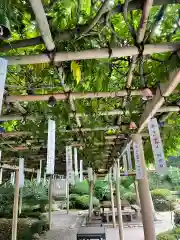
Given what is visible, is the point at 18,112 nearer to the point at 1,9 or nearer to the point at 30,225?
the point at 1,9

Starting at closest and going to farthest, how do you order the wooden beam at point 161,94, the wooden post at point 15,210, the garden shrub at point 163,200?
1. the wooden beam at point 161,94
2. the wooden post at point 15,210
3. the garden shrub at point 163,200

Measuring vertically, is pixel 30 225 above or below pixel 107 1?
below

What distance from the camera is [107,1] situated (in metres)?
1.54

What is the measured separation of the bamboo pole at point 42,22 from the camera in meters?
1.37

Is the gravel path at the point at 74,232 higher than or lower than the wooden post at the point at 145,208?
lower

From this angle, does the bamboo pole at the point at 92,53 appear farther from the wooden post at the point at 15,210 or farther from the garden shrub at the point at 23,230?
the garden shrub at the point at 23,230

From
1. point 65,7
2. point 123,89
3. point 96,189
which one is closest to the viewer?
point 65,7

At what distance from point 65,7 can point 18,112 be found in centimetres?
226

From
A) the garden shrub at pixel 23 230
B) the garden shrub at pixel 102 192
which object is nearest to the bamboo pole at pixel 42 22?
the garden shrub at pixel 23 230

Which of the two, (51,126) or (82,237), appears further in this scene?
(82,237)

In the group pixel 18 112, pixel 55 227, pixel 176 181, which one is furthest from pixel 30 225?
pixel 176 181

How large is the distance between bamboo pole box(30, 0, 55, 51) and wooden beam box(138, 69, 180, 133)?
116 cm

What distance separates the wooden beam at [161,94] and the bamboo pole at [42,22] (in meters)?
1.16

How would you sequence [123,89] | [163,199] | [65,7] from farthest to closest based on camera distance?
[163,199], [123,89], [65,7]
